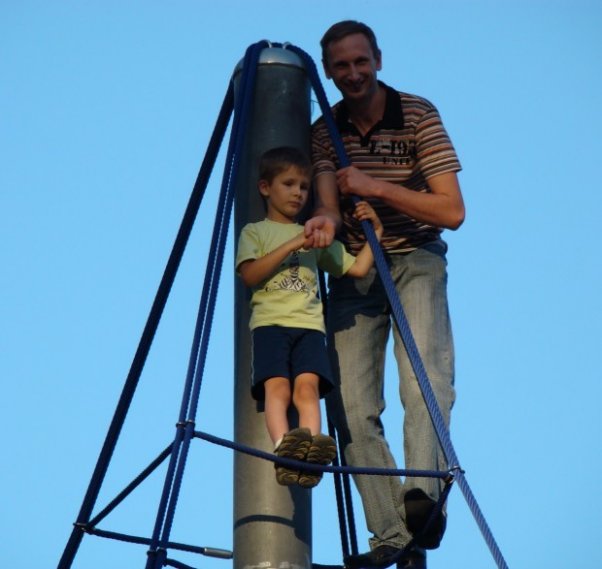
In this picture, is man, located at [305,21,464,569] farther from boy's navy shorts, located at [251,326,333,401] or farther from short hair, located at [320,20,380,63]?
boy's navy shorts, located at [251,326,333,401]

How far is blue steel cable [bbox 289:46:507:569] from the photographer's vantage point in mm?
5344

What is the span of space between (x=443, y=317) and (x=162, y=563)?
1995 millimetres

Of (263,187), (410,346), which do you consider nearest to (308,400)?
(410,346)

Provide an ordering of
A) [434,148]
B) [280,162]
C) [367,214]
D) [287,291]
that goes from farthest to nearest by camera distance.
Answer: [434,148] < [367,214] < [280,162] < [287,291]

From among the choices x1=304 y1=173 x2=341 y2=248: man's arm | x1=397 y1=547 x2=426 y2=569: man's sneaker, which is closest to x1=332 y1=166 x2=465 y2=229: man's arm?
x1=304 y1=173 x2=341 y2=248: man's arm

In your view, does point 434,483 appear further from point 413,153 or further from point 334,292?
point 413,153

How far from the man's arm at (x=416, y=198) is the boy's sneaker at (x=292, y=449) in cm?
139

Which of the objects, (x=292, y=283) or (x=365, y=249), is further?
(x=365, y=249)

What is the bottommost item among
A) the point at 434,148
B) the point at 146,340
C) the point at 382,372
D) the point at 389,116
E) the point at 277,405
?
the point at 277,405

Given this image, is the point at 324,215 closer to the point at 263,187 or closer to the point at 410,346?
the point at 263,187

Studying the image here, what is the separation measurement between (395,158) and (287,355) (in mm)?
1332

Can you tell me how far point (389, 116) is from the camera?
22.8 feet

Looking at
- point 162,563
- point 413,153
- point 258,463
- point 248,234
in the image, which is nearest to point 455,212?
point 413,153

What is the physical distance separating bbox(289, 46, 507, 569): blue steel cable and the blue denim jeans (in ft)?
0.89
